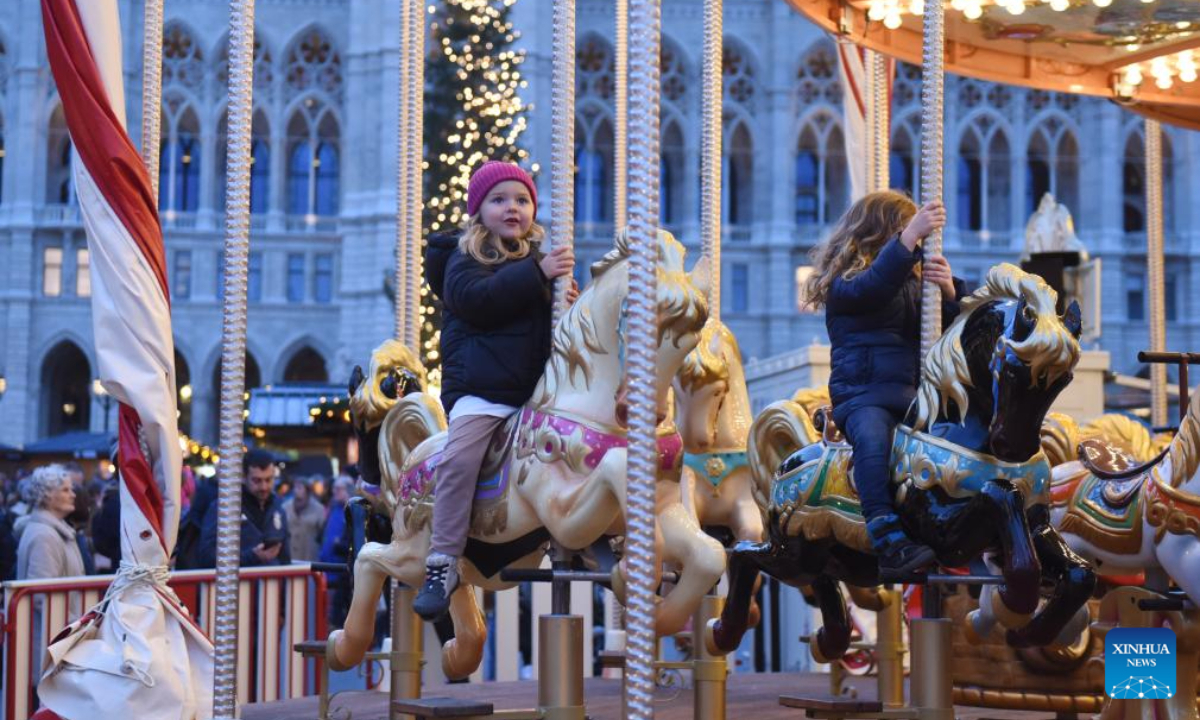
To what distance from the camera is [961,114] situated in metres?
37.4

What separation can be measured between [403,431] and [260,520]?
3.10m

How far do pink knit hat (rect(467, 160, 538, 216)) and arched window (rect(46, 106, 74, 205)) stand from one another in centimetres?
3359

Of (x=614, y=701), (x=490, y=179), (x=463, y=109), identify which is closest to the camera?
(x=490, y=179)

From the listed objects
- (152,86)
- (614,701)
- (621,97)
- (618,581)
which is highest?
(621,97)

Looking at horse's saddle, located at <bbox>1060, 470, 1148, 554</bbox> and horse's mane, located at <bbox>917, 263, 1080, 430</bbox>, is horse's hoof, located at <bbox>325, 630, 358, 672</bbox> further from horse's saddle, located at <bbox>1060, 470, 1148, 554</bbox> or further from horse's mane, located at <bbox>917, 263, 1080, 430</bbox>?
horse's saddle, located at <bbox>1060, 470, 1148, 554</bbox>

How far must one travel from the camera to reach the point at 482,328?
4.68 metres

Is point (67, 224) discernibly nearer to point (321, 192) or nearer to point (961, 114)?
point (321, 192)

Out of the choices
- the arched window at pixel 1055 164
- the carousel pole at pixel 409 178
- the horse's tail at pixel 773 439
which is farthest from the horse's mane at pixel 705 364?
the arched window at pixel 1055 164

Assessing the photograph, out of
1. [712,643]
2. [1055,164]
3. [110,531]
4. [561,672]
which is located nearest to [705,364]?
[712,643]

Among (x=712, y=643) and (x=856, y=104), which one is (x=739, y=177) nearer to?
(x=856, y=104)

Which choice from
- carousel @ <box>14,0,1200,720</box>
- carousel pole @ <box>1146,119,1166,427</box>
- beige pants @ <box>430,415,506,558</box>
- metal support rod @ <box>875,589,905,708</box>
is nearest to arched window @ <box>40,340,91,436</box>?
carousel pole @ <box>1146,119,1166,427</box>

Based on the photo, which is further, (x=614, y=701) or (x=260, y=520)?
(x=260, y=520)

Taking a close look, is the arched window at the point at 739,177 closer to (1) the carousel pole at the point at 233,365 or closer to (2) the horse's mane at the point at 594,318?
(1) the carousel pole at the point at 233,365

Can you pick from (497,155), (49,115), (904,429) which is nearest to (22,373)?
(49,115)
